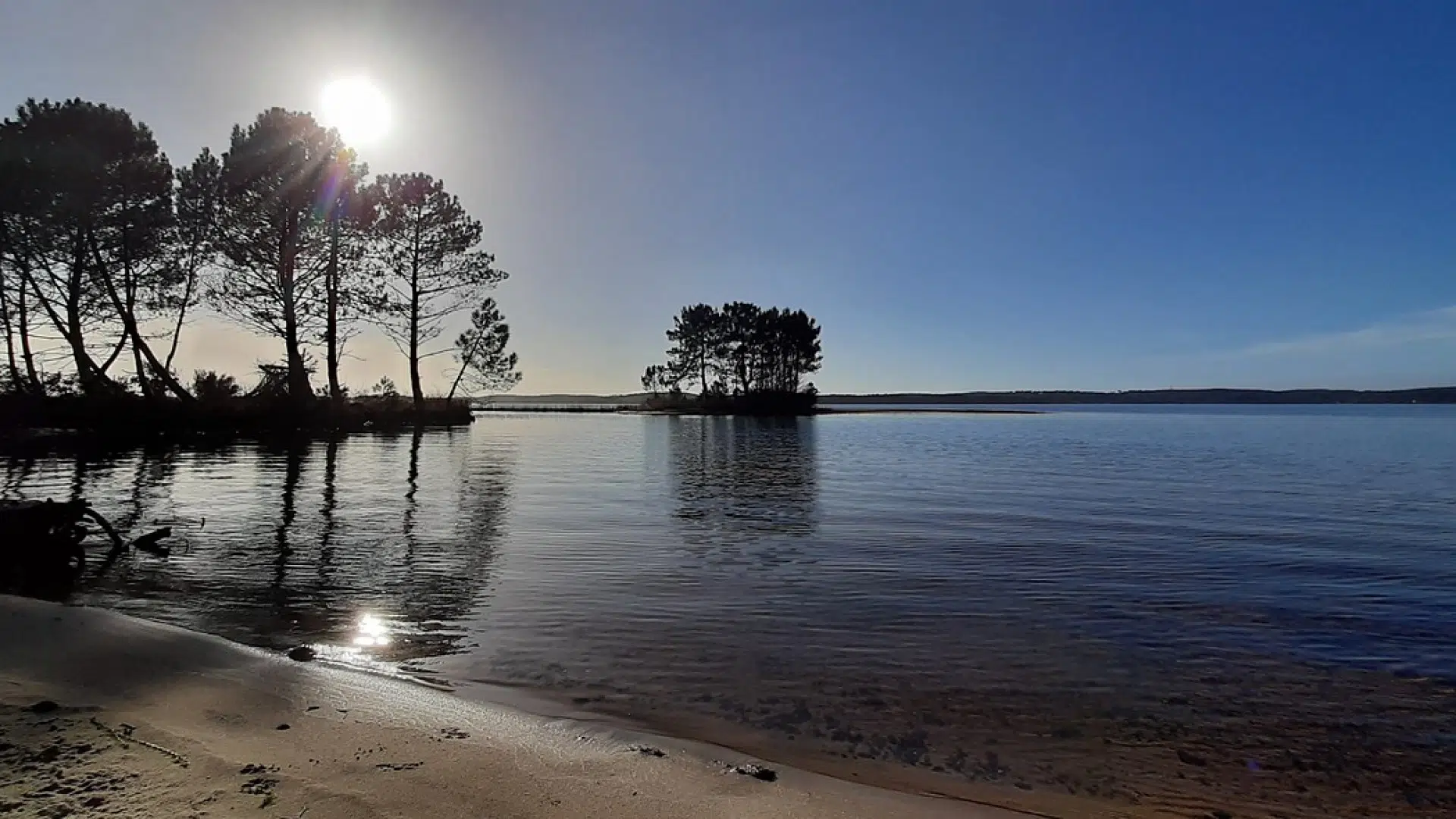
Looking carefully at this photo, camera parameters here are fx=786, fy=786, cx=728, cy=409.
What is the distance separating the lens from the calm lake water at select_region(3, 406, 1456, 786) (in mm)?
7199

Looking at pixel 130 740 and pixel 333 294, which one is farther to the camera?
pixel 333 294

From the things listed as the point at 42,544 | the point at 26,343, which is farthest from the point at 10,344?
the point at 42,544

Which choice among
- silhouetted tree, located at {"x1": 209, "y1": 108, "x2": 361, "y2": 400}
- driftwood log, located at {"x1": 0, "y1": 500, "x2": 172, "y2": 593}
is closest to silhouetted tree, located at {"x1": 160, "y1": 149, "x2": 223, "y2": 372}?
silhouetted tree, located at {"x1": 209, "y1": 108, "x2": 361, "y2": 400}

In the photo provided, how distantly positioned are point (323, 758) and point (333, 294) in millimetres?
45157

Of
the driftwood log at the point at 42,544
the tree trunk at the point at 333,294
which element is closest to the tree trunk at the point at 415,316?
the tree trunk at the point at 333,294

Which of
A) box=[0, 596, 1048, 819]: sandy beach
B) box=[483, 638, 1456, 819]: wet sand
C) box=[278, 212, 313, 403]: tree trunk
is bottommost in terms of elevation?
box=[483, 638, 1456, 819]: wet sand

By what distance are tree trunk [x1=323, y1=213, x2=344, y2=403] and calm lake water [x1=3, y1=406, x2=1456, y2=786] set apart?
19306 mm

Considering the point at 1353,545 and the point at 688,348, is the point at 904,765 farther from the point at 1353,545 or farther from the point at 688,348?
the point at 688,348

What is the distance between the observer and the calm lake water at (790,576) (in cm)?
720

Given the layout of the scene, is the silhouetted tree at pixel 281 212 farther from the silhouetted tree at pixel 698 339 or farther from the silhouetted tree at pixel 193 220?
the silhouetted tree at pixel 698 339

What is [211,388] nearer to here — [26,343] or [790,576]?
[26,343]

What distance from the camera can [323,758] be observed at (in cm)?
436

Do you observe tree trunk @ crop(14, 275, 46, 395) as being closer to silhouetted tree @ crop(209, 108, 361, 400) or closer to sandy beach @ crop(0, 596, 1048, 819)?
silhouetted tree @ crop(209, 108, 361, 400)

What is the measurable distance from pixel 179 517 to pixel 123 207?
28.1 metres
